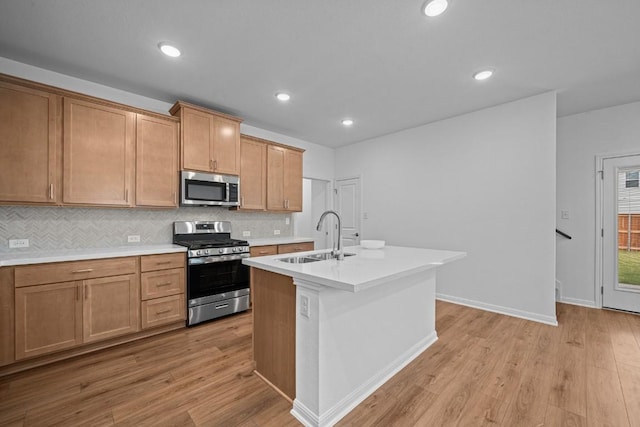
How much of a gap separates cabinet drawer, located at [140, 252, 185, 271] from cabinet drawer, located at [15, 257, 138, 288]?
0.08 metres

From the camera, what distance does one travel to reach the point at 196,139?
10.7 ft

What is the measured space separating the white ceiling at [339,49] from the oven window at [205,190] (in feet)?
3.45

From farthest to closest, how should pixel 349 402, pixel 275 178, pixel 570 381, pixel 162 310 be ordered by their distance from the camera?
pixel 275 178
pixel 162 310
pixel 570 381
pixel 349 402

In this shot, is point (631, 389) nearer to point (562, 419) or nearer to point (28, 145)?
point (562, 419)

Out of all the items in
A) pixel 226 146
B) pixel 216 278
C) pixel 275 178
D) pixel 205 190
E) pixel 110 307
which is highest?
pixel 226 146

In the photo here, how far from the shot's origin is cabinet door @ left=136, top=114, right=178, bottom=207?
2.93 metres

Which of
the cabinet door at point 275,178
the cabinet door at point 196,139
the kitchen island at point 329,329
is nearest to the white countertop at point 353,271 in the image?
the kitchen island at point 329,329

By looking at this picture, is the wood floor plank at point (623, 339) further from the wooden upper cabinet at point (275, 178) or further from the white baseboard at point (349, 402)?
the wooden upper cabinet at point (275, 178)

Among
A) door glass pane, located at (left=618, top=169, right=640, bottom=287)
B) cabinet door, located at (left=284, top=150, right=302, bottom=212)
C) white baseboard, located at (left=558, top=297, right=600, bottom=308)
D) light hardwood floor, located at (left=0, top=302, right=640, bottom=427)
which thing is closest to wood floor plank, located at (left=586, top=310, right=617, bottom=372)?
light hardwood floor, located at (left=0, top=302, right=640, bottom=427)

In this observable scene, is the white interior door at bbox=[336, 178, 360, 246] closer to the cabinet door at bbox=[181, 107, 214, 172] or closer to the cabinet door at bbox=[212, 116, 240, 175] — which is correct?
the cabinet door at bbox=[212, 116, 240, 175]

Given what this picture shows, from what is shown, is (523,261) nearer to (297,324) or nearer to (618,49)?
(618,49)

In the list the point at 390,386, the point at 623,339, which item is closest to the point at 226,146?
the point at 390,386

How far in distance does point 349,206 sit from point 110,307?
4.02 meters

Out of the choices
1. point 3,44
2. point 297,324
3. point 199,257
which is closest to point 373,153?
point 199,257
